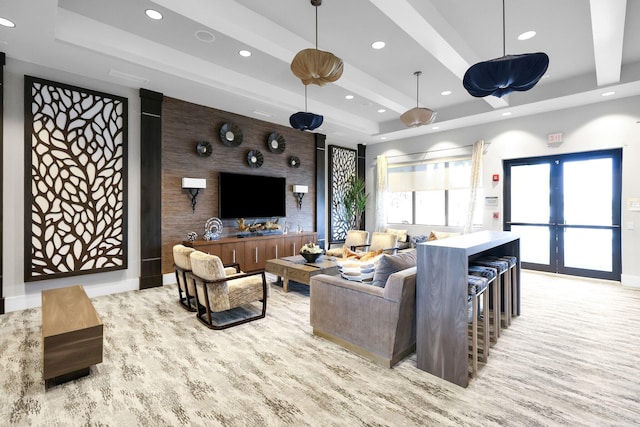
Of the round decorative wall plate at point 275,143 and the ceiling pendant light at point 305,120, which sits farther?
the round decorative wall plate at point 275,143

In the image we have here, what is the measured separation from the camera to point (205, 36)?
12.4 feet

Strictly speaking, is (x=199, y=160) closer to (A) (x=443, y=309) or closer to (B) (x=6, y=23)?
(B) (x=6, y=23)

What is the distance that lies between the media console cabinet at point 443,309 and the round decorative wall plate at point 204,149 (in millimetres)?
4314

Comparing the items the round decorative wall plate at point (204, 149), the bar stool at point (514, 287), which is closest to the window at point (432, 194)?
the bar stool at point (514, 287)

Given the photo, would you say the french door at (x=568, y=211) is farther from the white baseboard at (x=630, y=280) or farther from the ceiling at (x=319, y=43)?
the ceiling at (x=319, y=43)

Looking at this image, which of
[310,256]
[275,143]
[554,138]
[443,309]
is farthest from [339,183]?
[443,309]

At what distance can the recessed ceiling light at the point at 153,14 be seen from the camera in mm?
3283

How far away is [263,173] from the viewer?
21.1 ft

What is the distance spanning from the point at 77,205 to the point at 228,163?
241cm

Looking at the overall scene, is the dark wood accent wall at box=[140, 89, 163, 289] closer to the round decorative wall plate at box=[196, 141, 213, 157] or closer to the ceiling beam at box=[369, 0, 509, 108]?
the round decorative wall plate at box=[196, 141, 213, 157]

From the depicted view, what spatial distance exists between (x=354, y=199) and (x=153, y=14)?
5.89 meters

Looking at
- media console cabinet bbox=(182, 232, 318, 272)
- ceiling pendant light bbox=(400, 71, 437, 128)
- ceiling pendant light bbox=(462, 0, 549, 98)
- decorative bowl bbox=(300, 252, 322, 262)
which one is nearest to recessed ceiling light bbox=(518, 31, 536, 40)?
ceiling pendant light bbox=(400, 71, 437, 128)

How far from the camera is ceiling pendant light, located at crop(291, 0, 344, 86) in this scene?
9.94 ft

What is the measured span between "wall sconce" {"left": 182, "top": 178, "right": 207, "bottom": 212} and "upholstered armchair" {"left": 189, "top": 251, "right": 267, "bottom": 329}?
2056mm
